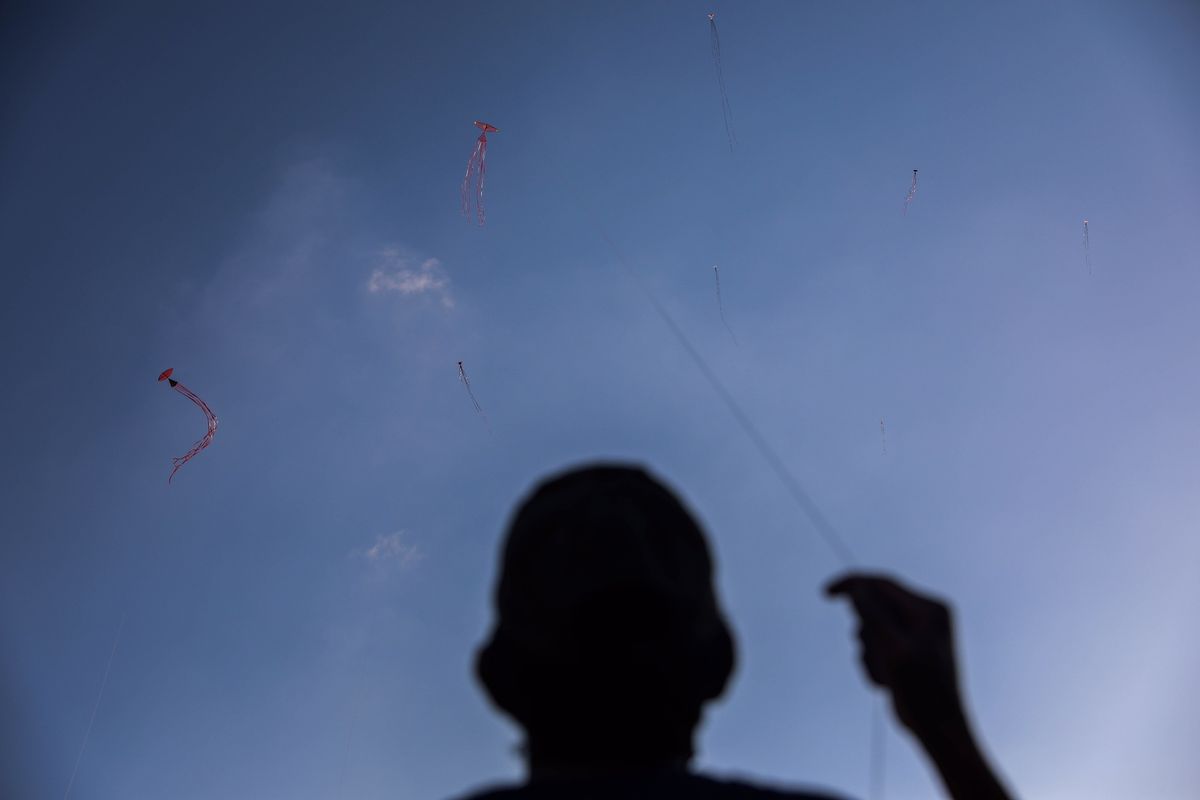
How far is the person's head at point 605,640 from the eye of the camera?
223 cm

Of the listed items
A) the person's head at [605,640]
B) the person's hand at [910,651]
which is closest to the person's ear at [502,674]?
the person's head at [605,640]

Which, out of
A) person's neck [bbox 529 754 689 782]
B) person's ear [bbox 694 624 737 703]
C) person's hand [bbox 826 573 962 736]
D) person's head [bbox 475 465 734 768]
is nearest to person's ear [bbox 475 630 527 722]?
person's head [bbox 475 465 734 768]

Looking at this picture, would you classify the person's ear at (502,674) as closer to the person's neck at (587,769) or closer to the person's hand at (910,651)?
the person's neck at (587,769)

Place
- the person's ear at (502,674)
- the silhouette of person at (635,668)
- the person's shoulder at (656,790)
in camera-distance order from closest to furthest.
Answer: the person's shoulder at (656,790) < the silhouette of person at (635,668) < the person's ear at (502,674)

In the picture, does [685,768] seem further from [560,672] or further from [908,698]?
[908,698]

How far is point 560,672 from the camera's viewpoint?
7.44 feet

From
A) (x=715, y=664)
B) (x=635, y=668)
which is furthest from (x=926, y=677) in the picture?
(x=635, y=668)

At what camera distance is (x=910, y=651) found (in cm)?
228

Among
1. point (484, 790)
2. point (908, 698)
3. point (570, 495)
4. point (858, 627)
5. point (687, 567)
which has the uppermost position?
point (570, 495)

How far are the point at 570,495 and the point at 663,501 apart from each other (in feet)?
1.11

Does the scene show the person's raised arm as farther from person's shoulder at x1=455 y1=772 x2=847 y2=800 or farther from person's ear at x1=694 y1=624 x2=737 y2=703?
person's ear at x1=694 y1=624 x2=737 y2=703

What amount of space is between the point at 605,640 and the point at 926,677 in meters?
0.94

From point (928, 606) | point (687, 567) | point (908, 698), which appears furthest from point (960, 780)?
point (687, 567)

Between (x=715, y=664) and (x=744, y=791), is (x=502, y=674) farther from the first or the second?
(x=744, y=791)
